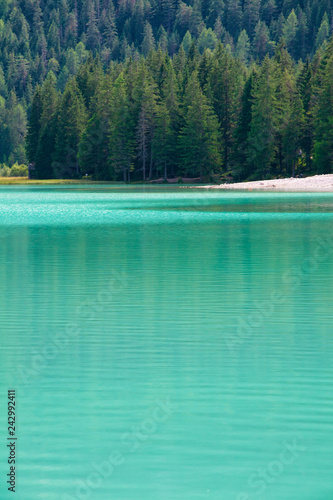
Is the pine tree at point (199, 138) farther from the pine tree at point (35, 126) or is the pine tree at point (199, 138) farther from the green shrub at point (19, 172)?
the green shrub at point (19, 172)

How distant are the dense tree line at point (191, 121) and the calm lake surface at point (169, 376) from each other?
8902 cm

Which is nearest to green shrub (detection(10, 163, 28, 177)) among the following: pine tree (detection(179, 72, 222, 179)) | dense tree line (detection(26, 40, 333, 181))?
dense tree line (detection(26, 40, 333, 181))

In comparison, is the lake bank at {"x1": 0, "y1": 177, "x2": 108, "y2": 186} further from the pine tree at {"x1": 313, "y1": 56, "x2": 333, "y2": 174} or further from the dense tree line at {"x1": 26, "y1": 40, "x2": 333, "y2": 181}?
the pine tree at {"x1": 313, "y1": 56, "x2": 333, "y2": 174}

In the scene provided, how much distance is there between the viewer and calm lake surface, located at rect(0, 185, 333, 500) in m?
8.78

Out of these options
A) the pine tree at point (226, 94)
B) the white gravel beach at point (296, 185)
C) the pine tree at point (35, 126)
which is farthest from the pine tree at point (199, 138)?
the pine tree at point (35, 126)

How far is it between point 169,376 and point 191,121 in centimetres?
12528

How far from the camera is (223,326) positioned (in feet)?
53.6

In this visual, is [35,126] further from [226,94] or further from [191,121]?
[191,121]

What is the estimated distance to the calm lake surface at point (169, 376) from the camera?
8781 millimetres

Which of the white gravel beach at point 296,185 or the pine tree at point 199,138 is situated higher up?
the pine tree at point 199,138

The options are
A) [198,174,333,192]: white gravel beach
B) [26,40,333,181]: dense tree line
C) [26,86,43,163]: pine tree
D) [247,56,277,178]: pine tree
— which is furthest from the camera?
[26,86,43,163]: pine tree

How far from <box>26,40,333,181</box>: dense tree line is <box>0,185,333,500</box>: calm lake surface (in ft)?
292

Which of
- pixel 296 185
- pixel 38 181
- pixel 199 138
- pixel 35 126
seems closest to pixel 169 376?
pixel 296 185

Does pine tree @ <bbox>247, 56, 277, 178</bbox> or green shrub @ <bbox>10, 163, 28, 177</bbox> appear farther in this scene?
green shrub @ <bbox>10, 163, 28, 177</bbox>
